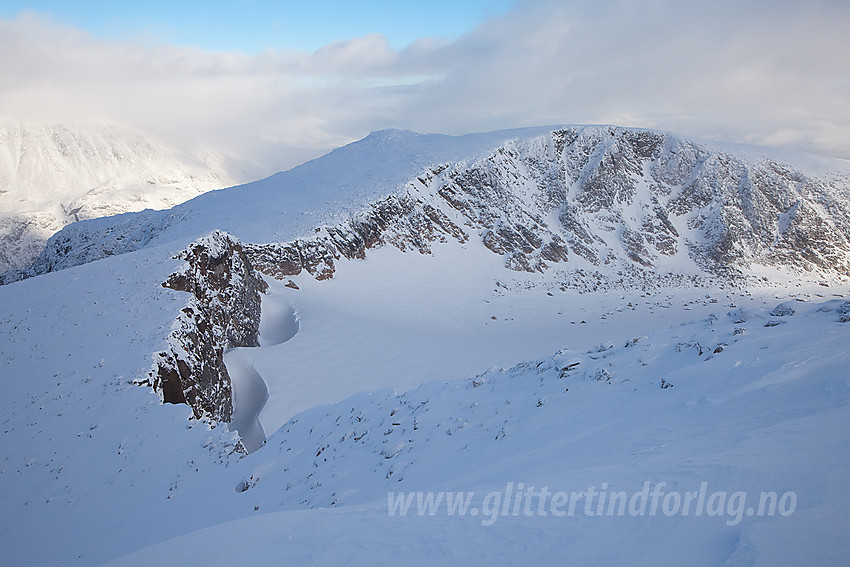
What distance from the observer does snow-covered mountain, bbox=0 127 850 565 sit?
395cm

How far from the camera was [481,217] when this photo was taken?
35.3m

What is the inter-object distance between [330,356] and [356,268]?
9.78 metres

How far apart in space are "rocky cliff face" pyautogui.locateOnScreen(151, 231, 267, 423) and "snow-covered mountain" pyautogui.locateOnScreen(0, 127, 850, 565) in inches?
A: 4.2

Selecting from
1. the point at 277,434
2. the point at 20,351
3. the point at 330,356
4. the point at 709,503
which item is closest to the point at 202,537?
the point at 277,434

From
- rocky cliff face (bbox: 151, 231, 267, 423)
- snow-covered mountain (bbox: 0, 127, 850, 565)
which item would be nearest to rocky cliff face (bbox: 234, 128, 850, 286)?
snow-covered mountain (bbox: 0, 127, 850, 565)

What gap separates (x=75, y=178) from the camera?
147375 mm

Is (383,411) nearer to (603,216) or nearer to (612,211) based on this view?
(603,216)

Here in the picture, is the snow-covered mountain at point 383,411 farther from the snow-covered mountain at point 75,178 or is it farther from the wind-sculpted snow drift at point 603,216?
the snow-covered mountain at point 75,178

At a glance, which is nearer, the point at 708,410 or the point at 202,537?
the point at 202,537

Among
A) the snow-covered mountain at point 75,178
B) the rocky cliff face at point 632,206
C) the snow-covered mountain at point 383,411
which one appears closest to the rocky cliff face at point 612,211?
the rocky cliff face at point 632,206

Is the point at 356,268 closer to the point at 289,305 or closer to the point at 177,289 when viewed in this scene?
the point at 289,305

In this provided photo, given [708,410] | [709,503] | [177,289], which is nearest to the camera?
[709,503]

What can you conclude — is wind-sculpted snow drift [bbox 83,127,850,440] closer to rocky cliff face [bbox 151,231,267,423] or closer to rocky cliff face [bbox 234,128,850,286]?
rocky cliff face [bbox 234,128,850,286]

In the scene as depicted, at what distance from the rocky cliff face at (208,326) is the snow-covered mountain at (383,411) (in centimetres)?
11
